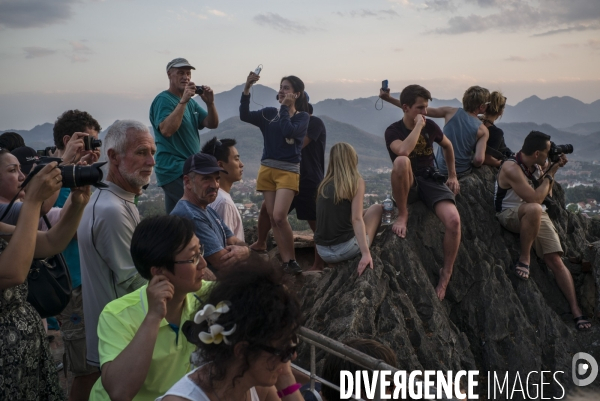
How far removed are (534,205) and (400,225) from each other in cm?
188

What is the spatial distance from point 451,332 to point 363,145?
→ 46.1m

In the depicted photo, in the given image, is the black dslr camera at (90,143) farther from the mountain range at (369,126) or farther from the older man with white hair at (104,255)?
the mountain range at (369,126)

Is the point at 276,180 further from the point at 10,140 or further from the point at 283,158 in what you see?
the point at 10,140

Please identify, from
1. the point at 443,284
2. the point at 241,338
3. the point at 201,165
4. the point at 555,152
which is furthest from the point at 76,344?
the point at 555,152

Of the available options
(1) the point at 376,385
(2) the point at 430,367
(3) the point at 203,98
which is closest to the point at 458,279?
(2) the point at 430,367

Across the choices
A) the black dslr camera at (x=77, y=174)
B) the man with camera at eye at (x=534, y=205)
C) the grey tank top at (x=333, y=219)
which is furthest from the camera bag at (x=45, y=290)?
the man with camera at eye at (x=534, y=205)

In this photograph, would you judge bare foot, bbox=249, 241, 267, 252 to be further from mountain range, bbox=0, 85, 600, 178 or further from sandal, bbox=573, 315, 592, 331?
sandal, bbox=573, 315, 592, 331

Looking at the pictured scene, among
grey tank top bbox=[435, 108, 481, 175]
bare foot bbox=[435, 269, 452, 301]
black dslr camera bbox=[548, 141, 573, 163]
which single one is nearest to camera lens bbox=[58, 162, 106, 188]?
bare foot bbox=[435, 269, 452, 301]

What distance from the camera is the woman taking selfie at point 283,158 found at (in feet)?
22.0

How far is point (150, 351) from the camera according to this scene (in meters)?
2.56

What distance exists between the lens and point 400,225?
267 inches

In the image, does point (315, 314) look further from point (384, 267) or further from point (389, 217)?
point (389, 217)

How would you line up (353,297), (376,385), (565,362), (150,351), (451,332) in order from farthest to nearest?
(565,362), (451,332), (353,297), (376,385), (150,351)

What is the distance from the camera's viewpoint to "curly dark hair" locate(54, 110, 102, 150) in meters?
5.32
